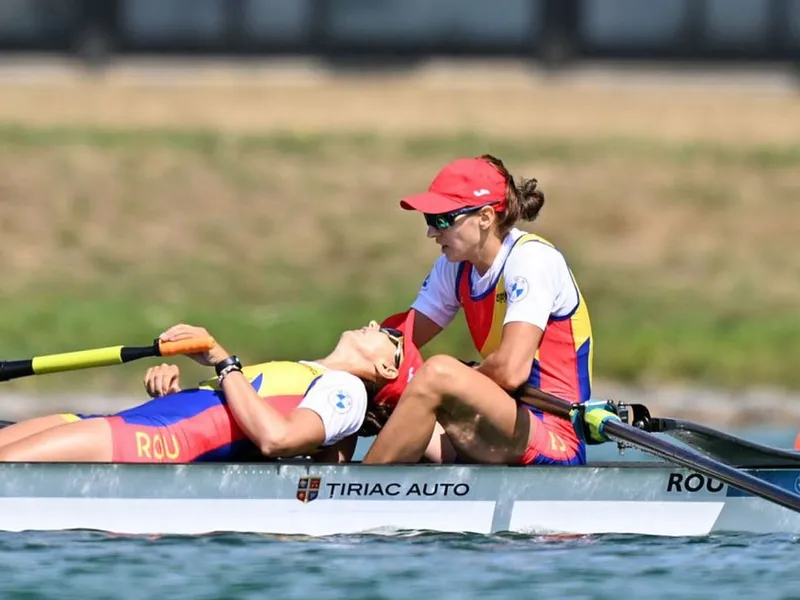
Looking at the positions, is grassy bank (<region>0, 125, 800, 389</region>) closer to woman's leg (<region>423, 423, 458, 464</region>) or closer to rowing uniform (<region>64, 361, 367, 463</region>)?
woman's leg (<region>423, 423, 458, 464</region>)

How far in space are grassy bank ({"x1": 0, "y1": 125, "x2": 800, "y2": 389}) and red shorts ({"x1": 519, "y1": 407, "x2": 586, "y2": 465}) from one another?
22.6ft

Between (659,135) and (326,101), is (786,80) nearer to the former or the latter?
(659,135)

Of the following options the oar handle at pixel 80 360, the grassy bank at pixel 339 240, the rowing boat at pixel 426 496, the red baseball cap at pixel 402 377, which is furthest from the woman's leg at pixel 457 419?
the grassy bank at pixel 339 240

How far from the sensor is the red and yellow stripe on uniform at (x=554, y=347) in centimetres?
904

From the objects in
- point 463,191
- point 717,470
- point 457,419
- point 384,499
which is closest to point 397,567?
point 384,499

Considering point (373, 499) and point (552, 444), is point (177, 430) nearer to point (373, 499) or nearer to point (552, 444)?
point (373, 499)

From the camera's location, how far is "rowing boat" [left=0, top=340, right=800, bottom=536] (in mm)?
8695

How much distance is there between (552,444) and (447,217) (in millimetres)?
1194

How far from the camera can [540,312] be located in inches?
344

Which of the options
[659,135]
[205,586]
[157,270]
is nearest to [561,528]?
[205,586]

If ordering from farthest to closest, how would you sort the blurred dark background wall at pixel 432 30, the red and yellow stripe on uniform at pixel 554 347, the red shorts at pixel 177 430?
the blurred dark background wall at pixel 432 30 → the red and yellow stripe on uniform at pixel 554 347 → the red shorts at pixel 177 430

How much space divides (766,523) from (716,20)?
784 inches

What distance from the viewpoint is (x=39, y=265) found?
20312 mm

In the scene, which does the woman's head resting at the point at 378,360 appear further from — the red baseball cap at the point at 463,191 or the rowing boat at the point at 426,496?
the red baseball cap at the point at 463,191
